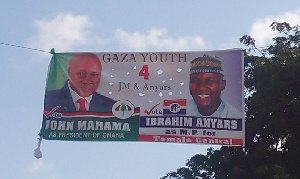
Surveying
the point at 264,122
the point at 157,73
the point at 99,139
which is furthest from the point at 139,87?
the point at 264,122

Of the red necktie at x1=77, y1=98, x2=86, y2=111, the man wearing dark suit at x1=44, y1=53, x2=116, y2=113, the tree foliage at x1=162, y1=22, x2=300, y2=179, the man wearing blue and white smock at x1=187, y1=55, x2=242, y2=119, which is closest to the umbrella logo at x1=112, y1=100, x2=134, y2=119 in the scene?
the man wearing dark suit at x1=44, y1=53, x2=116, y2=113

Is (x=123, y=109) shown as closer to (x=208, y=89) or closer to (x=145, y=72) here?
(x=145, y=72)

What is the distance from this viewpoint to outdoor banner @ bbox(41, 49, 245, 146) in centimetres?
1230

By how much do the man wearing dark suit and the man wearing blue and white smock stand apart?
5.36 ft

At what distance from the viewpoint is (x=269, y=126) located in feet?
60.9

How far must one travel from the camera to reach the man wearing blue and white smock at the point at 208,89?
12.4 meters

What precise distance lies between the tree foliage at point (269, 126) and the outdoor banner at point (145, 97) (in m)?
5.68

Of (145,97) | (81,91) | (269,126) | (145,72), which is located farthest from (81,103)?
(269,126)

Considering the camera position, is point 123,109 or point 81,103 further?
point 81,103

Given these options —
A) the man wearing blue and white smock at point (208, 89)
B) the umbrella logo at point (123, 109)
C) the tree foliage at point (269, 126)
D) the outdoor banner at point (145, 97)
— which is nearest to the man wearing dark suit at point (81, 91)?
the outdoor banner at point (145, 97)

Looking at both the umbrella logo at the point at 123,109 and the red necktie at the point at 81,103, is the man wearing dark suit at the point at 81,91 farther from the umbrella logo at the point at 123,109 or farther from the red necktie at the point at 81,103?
the umbrella logo at the point at 123,109

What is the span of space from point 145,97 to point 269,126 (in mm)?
7018

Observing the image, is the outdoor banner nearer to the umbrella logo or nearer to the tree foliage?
the umbrella logo

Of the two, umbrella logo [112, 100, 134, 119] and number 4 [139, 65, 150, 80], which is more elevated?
number 4 [139, 65, 150, 80]
